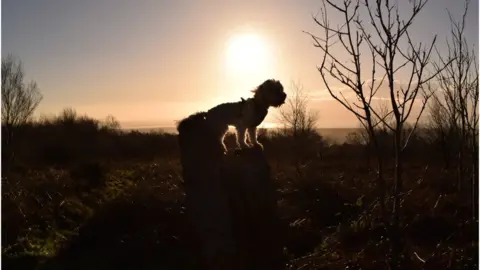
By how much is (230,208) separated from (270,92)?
2239mm

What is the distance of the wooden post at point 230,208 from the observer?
781 cm

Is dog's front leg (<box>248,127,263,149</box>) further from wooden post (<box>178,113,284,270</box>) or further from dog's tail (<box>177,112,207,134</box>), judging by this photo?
dog's tail (<box>177,112,207,134</box>)

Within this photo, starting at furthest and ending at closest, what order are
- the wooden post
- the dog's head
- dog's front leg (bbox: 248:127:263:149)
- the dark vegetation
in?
dog's front leg (bbox: 248:127:263:149) < the dark vegetation < the dog's head < the wooden post

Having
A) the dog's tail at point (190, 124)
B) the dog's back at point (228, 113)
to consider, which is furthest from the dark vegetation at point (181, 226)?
the dog's back at point (228, 113)

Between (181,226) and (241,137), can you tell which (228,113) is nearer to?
(241,137)

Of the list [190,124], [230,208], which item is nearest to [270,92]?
[190,124]

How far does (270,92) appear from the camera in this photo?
8328mm

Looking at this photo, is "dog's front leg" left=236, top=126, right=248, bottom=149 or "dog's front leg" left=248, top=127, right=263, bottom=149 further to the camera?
"dog's front leg" left=248, top=127, right=263, bottom=149

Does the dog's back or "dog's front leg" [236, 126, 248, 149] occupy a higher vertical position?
the dog's back

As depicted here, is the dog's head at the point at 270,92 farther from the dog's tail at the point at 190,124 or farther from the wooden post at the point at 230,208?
the dog's tail at the point at 190,124

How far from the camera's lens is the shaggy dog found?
8.36 metres

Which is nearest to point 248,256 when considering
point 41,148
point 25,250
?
point 25,250

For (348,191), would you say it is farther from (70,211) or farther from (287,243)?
(70,211)

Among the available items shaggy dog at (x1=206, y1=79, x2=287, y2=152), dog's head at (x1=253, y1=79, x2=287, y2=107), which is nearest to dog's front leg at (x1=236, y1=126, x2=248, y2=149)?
shaggy dog at (x1=206, y1=79, x2=287, y2=152)
